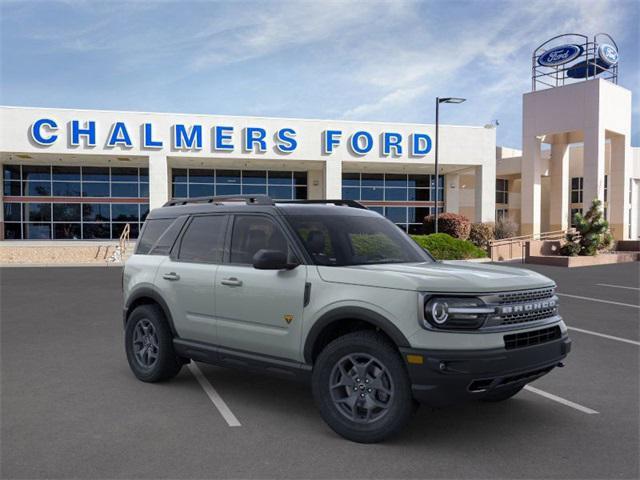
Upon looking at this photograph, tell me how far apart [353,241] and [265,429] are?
1.87 meters

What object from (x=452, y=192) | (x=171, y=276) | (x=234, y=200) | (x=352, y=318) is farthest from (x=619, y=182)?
(x=352, y=318)

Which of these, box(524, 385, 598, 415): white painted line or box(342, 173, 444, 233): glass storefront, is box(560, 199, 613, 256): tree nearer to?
box(342, 173, 444, 233): glass storefront

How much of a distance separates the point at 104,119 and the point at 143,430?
30.0 metres

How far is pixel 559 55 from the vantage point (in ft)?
120

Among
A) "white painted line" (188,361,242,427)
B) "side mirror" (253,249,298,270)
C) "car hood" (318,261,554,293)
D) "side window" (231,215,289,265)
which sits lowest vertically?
"white painted line" (188,361,242,427)

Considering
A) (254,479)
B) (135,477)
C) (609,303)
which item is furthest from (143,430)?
(609,303)

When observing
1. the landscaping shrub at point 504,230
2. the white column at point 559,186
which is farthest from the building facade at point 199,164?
the white column at point 559,186

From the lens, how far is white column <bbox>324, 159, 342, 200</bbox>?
34.9m

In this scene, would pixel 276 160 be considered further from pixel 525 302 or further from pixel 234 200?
pixel 525 302

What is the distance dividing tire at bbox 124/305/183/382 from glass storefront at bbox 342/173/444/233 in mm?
33309

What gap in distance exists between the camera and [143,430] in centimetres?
482

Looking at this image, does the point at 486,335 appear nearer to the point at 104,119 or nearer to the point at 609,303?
the point at 609,303

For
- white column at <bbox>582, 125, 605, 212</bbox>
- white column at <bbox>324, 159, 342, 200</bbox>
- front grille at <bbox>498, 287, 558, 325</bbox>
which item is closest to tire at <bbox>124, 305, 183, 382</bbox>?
front grille at <bbox>498, 287, 558, 325</bbox>

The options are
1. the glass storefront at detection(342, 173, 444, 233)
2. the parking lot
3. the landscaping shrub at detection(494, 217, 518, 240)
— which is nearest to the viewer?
the parking lot
